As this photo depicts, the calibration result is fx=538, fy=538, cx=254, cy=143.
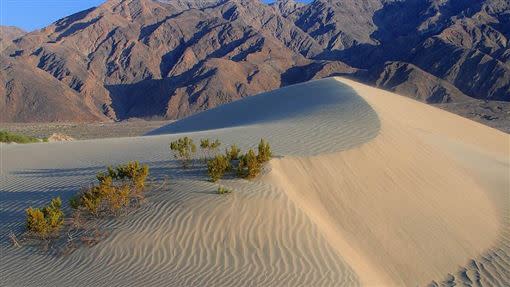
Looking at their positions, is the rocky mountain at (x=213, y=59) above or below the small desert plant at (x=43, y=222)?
below

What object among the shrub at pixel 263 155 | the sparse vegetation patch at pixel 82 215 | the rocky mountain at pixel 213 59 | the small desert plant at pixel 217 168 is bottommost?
the rocky mountain at pixel 213 59

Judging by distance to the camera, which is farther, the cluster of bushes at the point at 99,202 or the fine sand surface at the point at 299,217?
the cluster of bushes at the point at 99,202

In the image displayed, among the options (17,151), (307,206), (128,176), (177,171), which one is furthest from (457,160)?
(17,151)

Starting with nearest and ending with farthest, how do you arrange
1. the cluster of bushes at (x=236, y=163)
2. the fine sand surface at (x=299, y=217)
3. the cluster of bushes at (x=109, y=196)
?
1. the fine sand surface at (x=299, y=217)
2. the cluster of bushes at (x=109, y=196)
3. the cluster of bushes at (x=236, y=163)

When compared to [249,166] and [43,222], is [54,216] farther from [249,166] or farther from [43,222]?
[249,166]

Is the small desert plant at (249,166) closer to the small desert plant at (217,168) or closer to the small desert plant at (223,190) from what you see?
the small desert plant at (217,168)

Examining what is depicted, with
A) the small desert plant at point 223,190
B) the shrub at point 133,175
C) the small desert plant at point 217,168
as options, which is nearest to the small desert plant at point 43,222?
the shrub at point 133,175

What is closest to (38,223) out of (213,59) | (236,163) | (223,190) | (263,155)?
(223,190)
